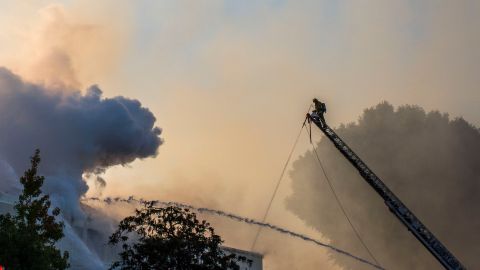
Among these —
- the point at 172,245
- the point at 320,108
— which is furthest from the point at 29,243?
the point at 320,108

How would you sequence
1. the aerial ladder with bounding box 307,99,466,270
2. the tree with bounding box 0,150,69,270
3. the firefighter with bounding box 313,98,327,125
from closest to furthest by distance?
the tree with bounding box 0,150,69,270, the aerial ladder with bounding box 307,99,466,270, the firefighter with bounding box 313,98,327,125

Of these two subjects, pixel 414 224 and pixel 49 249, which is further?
pixel 414 224

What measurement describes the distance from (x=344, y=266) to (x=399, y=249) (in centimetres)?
1207

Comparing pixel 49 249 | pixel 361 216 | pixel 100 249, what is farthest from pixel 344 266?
pixel 49 249

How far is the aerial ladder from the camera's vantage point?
53.8 m

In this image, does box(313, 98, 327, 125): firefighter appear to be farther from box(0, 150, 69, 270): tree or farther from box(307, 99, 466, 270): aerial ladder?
box(0, 150, 69, 270): tree

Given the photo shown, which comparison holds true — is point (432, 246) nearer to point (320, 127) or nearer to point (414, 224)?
point (414, 224)

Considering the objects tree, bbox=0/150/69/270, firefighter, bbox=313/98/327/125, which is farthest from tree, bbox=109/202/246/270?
firefighter, bbox=313/98/327/125

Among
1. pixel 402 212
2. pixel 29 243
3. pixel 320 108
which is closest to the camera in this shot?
pixel 29 243

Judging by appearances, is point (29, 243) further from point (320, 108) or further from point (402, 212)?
point (402, 212)

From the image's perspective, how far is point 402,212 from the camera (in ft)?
183

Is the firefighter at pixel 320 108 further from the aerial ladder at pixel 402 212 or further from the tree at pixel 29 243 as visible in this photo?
the tree at pixel 29 243

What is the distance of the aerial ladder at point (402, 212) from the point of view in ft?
177

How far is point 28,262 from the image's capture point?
32.8m
